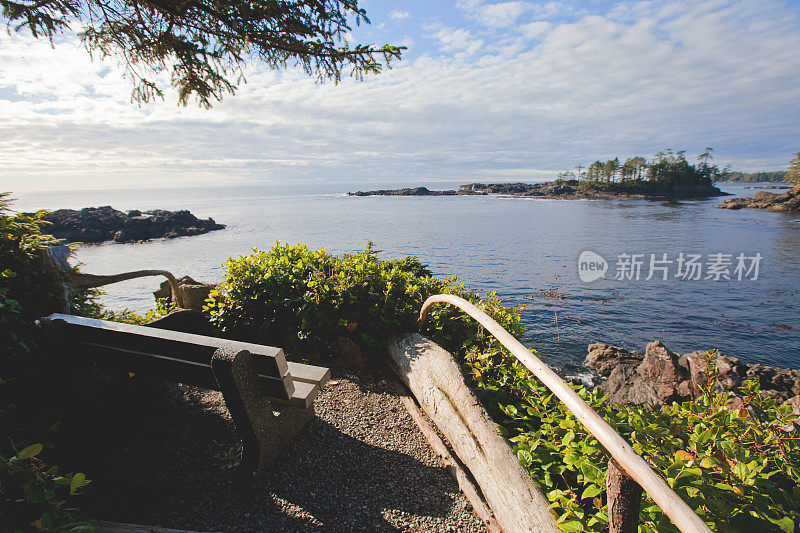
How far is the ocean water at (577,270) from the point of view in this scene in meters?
15.1

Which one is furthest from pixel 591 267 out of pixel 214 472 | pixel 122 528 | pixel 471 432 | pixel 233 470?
pixel 122 528

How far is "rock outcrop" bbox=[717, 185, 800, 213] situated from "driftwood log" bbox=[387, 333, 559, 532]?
9277cm

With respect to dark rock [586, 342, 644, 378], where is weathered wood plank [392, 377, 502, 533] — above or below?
above

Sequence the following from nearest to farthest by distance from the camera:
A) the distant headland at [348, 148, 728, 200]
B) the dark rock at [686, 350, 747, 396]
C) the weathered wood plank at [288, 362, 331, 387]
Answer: the weathered wood plank at [288, 362, 331, 387] < the dark rock at [686, 350, 747, 396] < the distant headland at [348, 148, 728, 200]

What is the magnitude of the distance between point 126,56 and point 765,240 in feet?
180

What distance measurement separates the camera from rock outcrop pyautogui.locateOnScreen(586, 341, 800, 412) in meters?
8.54

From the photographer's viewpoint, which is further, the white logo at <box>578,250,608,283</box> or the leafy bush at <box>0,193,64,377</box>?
the white logo at <box>578,250,608,283</box>

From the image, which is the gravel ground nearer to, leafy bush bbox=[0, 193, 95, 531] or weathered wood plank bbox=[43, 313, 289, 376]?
leafy bush bbox=[0, 193, 95, 531]

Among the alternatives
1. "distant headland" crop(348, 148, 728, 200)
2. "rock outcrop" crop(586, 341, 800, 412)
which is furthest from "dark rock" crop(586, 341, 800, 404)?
"distant headland" crop(348, 148, 728, 200)

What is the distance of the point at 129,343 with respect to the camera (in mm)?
→ 3377

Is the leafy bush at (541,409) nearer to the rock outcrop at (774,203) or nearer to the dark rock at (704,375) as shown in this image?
the dark rock at (704,375)

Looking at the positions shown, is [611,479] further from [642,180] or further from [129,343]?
[642,180]

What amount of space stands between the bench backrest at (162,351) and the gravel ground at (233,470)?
0.59 m

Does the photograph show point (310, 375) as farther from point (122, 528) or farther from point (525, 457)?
point (525, 457)
